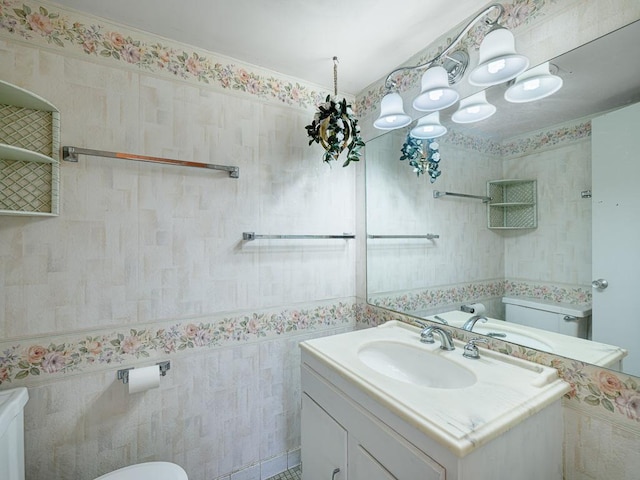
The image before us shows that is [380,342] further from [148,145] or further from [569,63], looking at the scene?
[148,145]

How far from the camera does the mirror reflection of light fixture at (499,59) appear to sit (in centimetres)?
107

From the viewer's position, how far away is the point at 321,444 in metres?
1.16

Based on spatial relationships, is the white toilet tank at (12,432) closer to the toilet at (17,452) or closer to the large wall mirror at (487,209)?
the toilet at (17,452)

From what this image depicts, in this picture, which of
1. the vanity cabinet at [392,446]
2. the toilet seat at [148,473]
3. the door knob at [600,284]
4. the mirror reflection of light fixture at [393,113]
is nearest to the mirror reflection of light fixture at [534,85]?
the mirror reflection of light fixture at [393,113]

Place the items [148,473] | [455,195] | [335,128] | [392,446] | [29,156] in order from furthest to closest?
[335,128]
[455,195]
[148,473]
[29,156]
[392,446]

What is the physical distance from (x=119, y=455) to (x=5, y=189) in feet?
3.90

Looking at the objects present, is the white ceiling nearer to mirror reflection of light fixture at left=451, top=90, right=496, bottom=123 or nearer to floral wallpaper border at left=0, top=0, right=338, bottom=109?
floral wallpaper border at left=0, top=0, right=338, bottom=109

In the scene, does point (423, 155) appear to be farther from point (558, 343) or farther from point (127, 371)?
point (127, 371)

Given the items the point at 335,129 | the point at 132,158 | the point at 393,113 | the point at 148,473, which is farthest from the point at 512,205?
the point at 148,473

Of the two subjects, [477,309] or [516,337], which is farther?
[477,309]

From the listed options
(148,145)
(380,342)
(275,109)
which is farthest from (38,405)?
(275,109)

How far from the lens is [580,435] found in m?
0.92

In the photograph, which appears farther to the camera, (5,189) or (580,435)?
(5,189)

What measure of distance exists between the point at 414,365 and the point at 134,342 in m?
1.26
